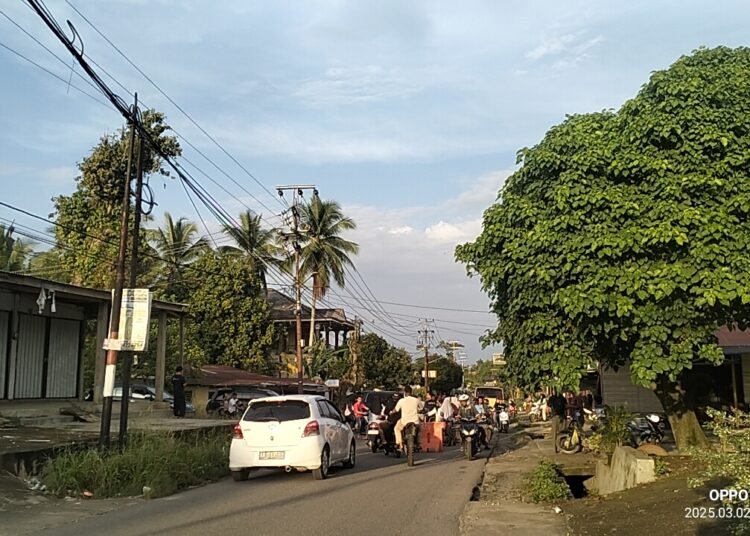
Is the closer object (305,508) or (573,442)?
(305,508)

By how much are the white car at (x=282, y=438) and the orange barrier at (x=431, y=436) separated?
25.4 feet

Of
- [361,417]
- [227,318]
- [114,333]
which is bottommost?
[361,417]

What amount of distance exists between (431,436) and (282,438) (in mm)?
8912

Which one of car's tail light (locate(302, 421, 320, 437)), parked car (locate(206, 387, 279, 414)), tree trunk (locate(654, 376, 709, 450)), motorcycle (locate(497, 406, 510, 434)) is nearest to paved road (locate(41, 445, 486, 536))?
car's tail light (locate(302, 421, 320, 437))

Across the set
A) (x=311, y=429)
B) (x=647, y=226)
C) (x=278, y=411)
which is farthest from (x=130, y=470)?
(x=647, y=226)

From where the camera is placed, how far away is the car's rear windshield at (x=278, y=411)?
1425 cm

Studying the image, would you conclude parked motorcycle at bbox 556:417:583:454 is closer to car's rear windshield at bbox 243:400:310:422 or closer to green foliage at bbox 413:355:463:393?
car's rear windshield at bbox 243:400:310:422

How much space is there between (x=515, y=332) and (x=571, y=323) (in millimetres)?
1500

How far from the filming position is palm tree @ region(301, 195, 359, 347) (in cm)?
4653

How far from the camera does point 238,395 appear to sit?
30953 mm

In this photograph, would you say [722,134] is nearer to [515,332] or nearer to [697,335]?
[697,335]

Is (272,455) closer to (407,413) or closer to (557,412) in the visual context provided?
(407,413)

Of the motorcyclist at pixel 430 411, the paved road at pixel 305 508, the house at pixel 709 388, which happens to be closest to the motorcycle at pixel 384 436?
the motorcyclist at pixel 430 411

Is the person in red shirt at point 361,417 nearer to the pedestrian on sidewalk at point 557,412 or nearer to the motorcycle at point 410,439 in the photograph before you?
the pedestrian on sidewalk at point 557,412
